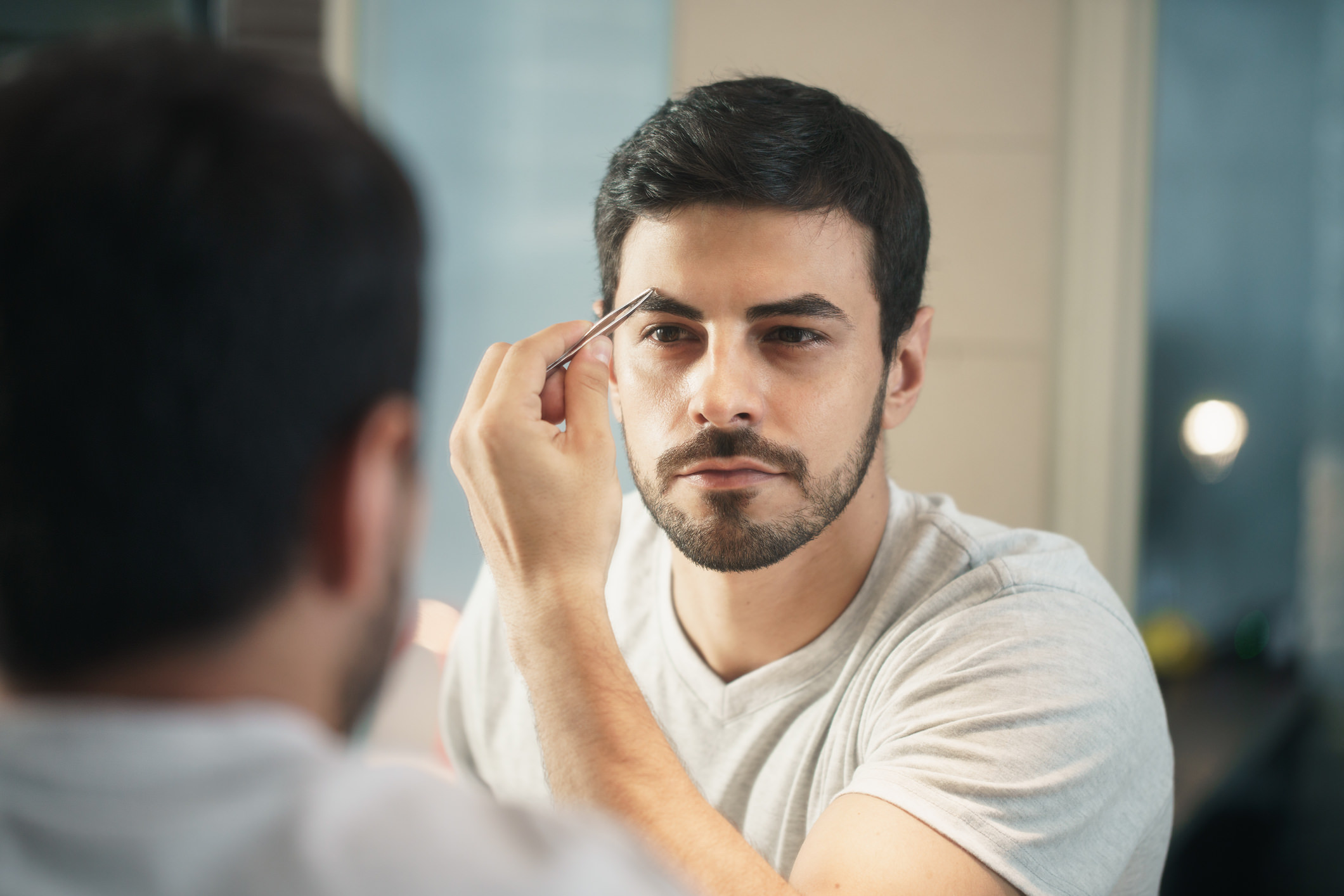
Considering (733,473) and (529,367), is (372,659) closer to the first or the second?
(529,367)

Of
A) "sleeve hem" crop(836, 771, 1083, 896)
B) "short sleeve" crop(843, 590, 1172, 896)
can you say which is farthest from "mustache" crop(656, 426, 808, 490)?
"sleeve hem" crop(836, 771, 1083, 896)

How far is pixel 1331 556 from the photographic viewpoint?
2.08 metres

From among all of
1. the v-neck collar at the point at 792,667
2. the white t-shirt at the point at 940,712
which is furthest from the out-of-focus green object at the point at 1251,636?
the v-neck collar at the point at 792,667

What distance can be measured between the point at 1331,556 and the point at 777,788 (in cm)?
162

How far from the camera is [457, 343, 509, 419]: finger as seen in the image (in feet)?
3.17

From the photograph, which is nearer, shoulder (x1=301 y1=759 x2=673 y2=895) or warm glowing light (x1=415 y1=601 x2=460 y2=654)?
shoulder (x1=301 y1=759 x2=673 y2=895)

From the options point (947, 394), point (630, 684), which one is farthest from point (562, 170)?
point (630, 684)

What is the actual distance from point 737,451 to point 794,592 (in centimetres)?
20

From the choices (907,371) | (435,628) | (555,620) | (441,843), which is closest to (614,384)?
(907,371)

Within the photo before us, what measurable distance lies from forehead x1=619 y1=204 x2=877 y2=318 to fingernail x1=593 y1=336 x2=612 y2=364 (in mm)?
134

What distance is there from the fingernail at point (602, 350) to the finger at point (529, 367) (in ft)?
0.06

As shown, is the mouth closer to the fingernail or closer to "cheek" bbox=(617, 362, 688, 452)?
"cheek" bbox=(617, 362, 688, 452)

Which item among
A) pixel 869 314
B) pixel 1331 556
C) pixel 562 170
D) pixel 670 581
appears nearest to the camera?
pixel 869 314

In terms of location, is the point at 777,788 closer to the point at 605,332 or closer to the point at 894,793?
the point at 894,793
